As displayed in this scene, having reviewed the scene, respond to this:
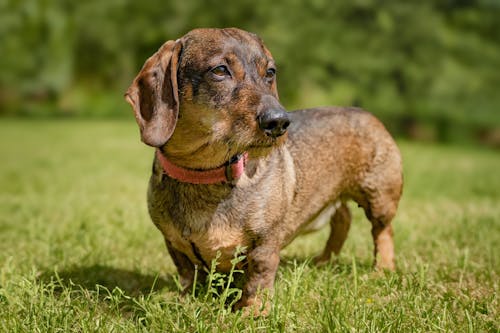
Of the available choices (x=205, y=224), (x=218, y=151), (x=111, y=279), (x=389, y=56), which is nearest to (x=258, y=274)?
(x=205, y=224)

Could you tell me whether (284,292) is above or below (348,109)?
below

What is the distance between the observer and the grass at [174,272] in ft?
9.07

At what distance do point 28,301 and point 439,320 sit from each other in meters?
2.05

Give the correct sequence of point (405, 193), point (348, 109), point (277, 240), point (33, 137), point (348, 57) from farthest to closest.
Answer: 1. point (348, 57)
2. point (33, 137)
3. point (405, 193)
4. point (348, 109)
5. point (277, 240)

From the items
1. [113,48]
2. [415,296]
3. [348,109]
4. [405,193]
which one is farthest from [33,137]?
[415,296]

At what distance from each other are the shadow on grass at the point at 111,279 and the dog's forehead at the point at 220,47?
4.73 ft

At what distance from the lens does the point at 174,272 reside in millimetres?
4012

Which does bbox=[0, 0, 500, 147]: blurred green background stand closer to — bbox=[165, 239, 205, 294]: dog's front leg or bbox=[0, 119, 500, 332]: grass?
bbox=[0, 119, 500, 332]: grass

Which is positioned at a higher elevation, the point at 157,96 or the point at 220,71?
the point at 220,71

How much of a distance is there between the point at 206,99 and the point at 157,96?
26 cm

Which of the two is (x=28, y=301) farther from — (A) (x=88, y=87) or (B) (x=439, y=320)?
(A) (x=88, y=87)

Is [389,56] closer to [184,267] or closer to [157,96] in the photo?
[184,267]

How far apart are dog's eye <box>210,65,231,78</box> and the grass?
3.56 ft

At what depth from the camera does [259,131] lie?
2.79 m
